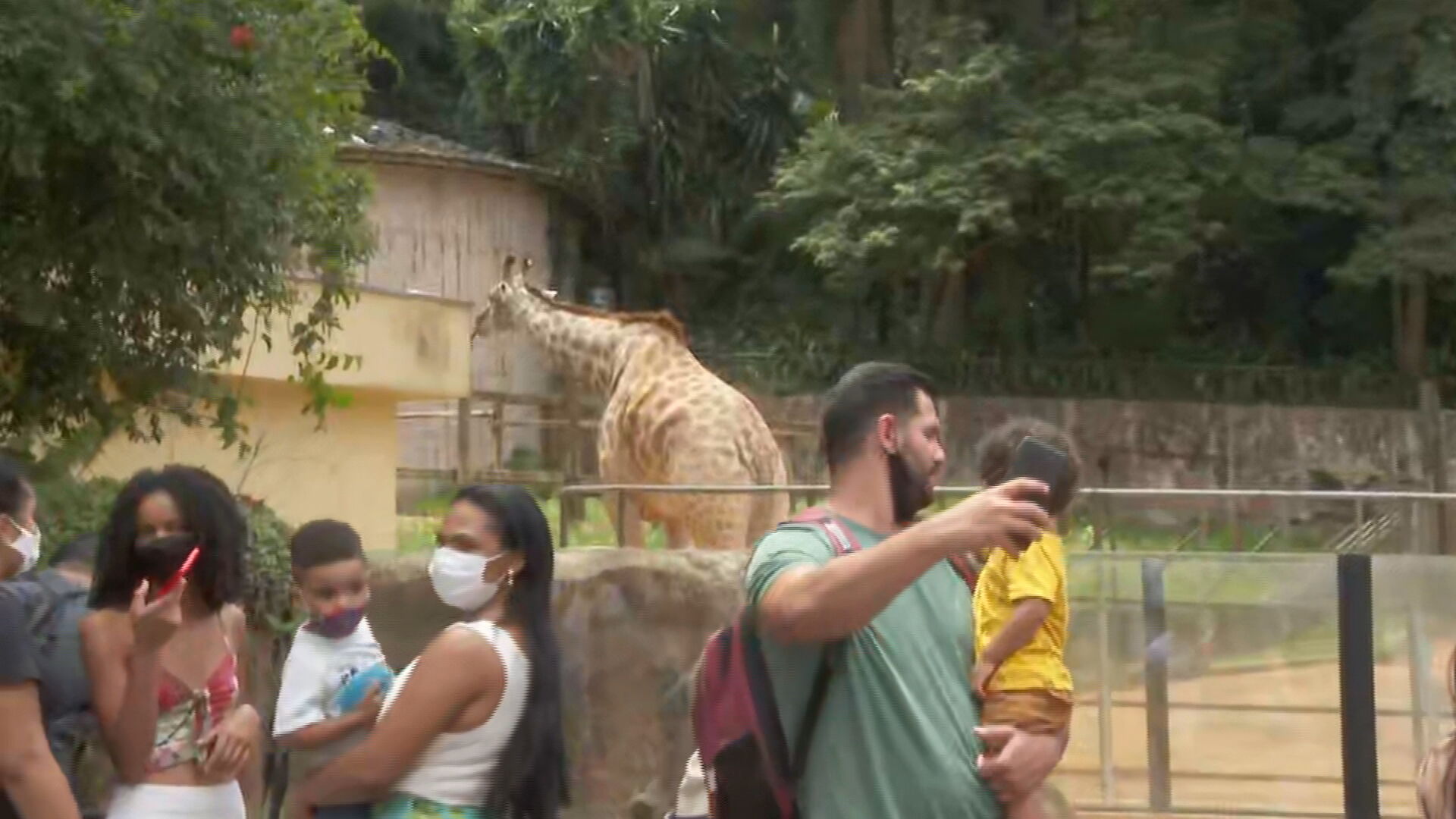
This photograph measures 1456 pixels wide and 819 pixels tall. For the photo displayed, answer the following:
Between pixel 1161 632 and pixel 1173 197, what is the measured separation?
692 inches

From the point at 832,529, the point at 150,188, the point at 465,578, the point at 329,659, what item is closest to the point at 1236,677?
the point at 150,188

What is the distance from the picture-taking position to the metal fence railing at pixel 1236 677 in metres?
8.65

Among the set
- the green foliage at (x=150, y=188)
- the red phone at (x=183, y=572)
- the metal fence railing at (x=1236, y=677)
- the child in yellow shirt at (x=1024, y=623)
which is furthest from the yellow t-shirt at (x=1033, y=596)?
the green foliage at (x=150, y=188)

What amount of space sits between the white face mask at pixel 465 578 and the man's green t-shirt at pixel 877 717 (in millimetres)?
821

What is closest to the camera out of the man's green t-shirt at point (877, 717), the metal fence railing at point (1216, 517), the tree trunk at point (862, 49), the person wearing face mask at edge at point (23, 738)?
the man's green t-shirt at point (877, 717)

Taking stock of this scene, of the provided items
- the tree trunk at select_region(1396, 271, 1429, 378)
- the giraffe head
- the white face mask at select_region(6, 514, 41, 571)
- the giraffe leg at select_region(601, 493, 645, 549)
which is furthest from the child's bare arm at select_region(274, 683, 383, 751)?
the tree trunk at select_region(1396, 271, 1429, 378)

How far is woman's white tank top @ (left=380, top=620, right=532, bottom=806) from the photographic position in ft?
14.0

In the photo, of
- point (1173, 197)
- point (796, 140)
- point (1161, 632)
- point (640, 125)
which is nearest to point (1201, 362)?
point (1173, 197)

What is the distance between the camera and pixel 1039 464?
3607 mm

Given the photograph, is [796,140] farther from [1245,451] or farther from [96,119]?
[96,119]

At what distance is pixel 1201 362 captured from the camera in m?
29.4

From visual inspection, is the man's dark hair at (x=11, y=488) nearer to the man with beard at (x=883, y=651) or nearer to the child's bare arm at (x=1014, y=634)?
the man with beard at (x=883, y=651)

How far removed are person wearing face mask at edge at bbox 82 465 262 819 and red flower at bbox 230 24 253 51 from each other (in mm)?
5500

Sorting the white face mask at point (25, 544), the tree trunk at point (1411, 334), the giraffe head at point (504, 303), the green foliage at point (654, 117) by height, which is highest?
the green foliage at point (654, 117)
